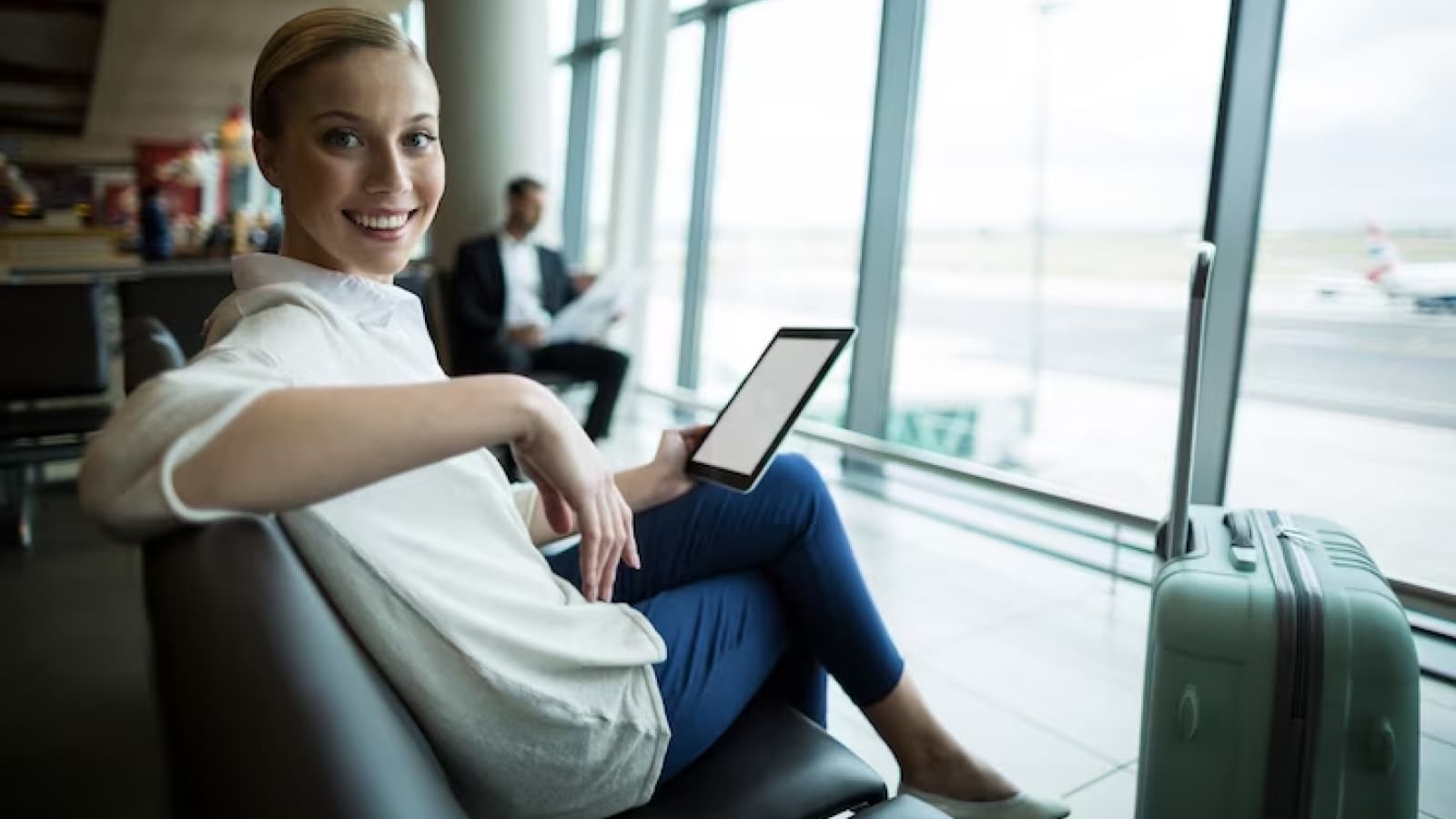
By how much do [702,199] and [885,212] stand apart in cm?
154

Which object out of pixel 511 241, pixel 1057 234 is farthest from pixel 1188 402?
pixel 511 241

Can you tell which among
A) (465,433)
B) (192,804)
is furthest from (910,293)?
(192,804)

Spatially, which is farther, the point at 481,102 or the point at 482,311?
the point at 481,102

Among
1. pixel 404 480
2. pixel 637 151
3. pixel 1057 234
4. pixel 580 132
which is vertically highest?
pixel 580 132

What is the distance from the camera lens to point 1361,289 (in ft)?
8.59

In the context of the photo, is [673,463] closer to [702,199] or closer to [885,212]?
[885,212]

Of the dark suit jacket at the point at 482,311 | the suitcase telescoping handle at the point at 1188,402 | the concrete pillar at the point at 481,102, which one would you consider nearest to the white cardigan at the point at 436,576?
the suitcase telescoping handle at the point at 1188,402

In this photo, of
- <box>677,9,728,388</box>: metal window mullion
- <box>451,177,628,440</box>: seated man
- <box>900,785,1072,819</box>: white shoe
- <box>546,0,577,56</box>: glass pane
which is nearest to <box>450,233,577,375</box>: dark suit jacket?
<box>451,177,628,440</box>: seated man

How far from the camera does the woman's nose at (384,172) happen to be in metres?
0.83

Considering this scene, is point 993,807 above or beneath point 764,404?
beneath

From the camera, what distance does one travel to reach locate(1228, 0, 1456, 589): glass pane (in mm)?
2420

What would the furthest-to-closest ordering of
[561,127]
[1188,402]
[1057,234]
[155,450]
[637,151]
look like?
[561,127]
[637,151]
[1057,234]
[1188,402]
[155,450]

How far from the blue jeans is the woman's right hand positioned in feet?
0.88

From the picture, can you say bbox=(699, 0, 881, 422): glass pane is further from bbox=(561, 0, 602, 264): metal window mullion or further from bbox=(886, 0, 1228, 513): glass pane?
bbox=(561, 0, 602, 264): metal window mullion
